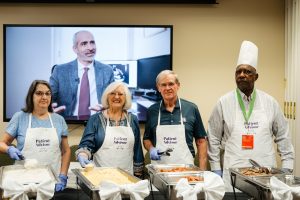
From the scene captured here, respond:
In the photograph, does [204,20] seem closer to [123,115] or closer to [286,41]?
[286,41]

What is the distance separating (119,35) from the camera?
3584 millimetres

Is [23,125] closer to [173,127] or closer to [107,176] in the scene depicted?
[107,176]

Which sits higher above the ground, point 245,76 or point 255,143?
point 245,76

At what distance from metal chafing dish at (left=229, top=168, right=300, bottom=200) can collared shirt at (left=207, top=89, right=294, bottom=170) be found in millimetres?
543

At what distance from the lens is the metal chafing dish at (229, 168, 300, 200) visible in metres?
1.59

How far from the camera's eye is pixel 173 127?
8.68 ft

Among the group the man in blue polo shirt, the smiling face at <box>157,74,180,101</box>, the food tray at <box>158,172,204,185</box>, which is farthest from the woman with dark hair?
the food tray at <box>158,172,204,185</box>

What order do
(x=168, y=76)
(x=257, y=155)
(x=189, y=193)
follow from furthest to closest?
(x=168, y=76), (x=257, y=155), (x=189, y=193)

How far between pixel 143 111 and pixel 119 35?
0.71 meters

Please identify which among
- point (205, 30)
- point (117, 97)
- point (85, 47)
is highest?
point (205, 30)

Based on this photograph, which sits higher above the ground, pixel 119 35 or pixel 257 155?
pixel 119 35

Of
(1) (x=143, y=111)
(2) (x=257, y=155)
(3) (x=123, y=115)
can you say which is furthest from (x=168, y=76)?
(1) (x=143, y=111)

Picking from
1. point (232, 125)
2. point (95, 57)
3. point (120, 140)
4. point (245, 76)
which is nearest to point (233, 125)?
point (232, 125)

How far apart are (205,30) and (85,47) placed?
110cm
